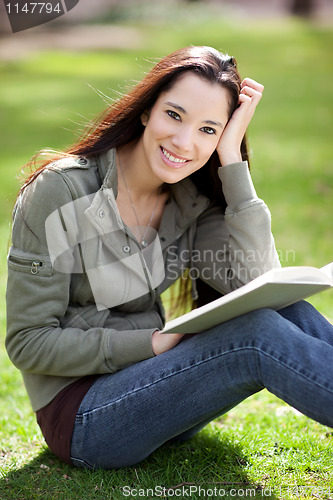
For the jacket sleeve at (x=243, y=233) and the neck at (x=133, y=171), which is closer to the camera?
the jacket sleeve at (x=243, y=233)

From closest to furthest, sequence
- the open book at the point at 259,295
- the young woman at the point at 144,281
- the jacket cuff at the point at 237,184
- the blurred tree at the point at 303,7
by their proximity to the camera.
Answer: the open book at the point at 259,295
the young woman at the point at 144,281
the jacket cuff at the point at 237,184
the blurred tree at the point at 303,7

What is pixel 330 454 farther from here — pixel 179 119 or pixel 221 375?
pixel 179 119

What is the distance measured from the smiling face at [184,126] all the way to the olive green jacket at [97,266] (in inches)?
5.7

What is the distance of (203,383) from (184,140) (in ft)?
2.88

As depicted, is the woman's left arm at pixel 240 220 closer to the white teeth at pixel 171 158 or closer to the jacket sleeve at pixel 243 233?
the jacket sleeve at pixel 243 233

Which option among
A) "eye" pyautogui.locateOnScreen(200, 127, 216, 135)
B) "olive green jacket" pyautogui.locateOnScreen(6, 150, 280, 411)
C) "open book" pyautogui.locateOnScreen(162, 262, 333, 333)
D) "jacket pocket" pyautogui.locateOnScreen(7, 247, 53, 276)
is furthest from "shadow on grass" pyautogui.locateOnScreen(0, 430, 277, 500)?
"eye" pyautogui.locateOnScreen(200, 127, 216, 135)

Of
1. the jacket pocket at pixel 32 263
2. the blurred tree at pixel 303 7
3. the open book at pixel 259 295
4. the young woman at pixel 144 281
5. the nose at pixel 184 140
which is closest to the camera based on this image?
the open book at pixel 259 295

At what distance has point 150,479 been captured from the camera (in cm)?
231

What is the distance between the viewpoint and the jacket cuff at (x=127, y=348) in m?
2.21

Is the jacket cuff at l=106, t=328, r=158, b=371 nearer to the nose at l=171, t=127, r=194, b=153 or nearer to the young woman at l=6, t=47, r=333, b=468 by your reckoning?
the young woman at l=6, t=47, r=333, b=468

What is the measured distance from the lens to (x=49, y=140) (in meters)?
8.98

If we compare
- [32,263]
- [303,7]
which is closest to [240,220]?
[32,263]

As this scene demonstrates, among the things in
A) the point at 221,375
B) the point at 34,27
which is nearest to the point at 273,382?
the point at 221,375

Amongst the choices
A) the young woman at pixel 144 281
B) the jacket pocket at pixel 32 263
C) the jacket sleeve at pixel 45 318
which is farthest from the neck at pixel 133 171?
the jacket pocket at pixel 32 263
